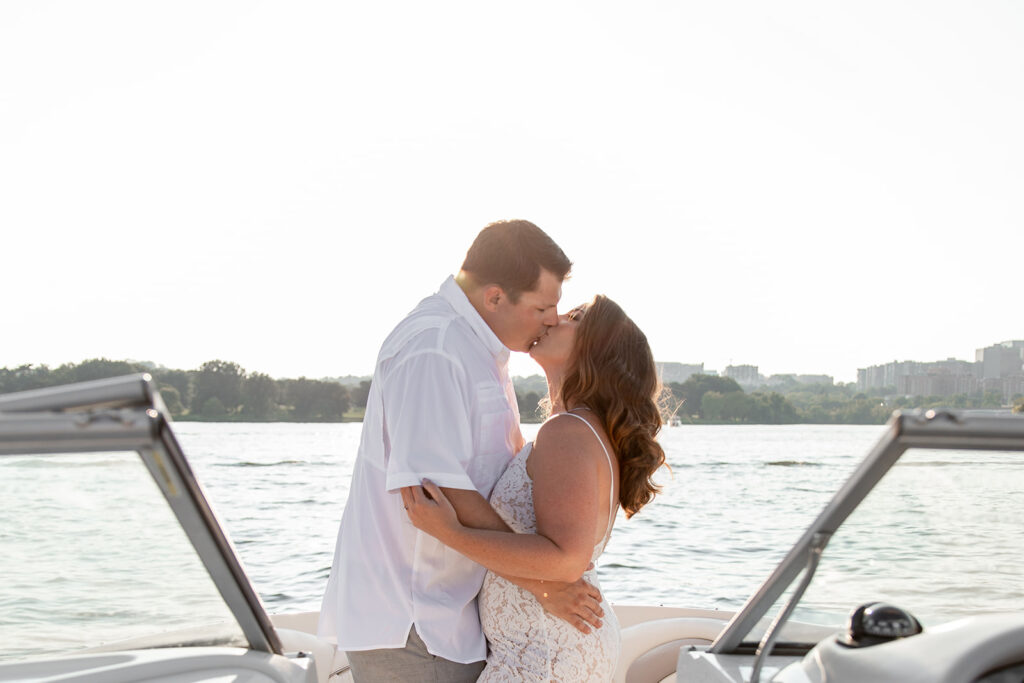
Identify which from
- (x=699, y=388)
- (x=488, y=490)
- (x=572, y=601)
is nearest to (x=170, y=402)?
(x=488, y=490)

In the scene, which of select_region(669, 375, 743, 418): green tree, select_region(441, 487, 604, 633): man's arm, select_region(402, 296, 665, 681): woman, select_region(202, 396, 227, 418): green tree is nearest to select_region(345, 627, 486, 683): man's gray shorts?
select_region(402, 296, 665, 681): woman

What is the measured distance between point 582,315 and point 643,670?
196 centimetres

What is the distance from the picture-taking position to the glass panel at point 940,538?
4.74ft

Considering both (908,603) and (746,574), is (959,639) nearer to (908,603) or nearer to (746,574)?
(908,603)

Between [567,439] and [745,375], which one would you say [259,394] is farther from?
[567,439]

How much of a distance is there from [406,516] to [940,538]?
1.31 m

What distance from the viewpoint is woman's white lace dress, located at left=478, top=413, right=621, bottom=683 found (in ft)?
7.67

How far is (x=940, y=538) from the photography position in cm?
151

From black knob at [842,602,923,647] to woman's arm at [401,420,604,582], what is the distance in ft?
2.80

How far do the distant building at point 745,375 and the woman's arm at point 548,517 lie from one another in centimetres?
2306

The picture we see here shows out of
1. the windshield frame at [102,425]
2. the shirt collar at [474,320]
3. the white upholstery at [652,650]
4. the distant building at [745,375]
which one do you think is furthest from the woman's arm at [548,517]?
the distant building at [745,375]

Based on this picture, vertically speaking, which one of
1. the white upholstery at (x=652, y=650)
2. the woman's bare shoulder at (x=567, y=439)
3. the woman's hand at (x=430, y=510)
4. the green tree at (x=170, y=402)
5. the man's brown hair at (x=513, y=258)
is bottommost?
the white upholstery at (x=652, y=650)

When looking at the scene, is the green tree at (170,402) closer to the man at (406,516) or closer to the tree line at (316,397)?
the man at (406,516)

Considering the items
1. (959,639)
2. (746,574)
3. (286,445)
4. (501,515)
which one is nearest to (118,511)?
(501,515)
